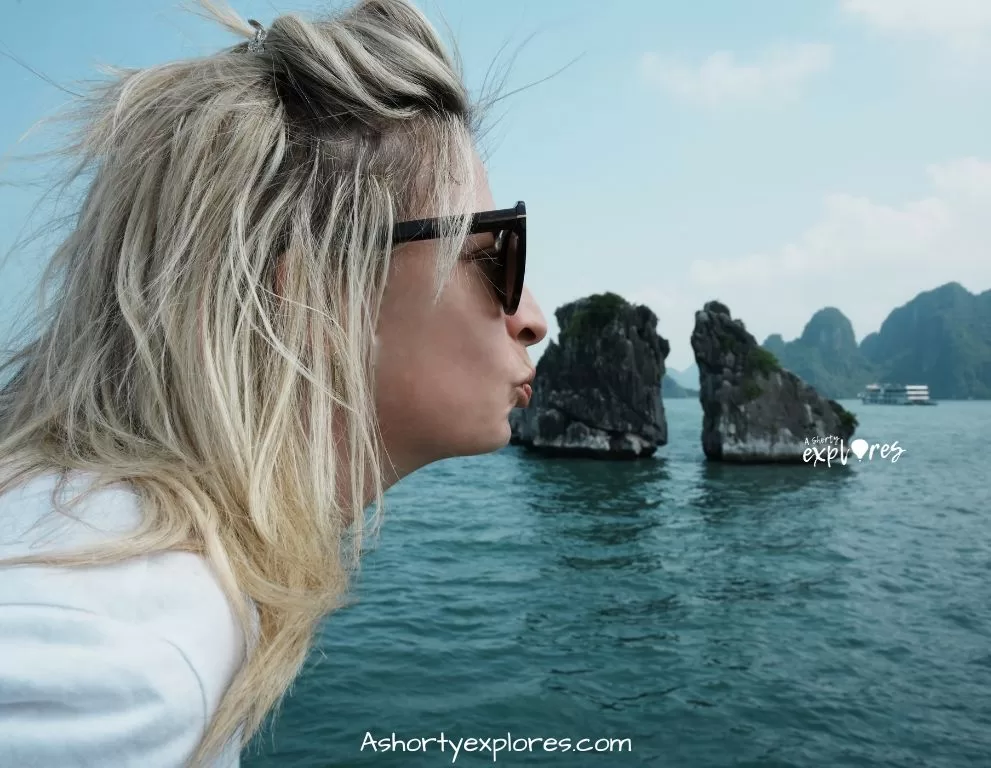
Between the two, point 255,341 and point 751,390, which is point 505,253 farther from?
point 751,390

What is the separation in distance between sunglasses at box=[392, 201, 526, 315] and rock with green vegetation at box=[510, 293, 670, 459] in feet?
156

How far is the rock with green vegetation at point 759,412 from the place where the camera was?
44625 mm

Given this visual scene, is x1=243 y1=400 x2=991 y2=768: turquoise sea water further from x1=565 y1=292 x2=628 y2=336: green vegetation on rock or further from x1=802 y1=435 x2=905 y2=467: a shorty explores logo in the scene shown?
x1=565 y1=292 x2=628 y2=336: green vegetation on rock

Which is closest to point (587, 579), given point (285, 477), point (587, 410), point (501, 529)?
point (501, 529)

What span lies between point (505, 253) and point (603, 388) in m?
48.4

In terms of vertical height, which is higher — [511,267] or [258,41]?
[258,41]

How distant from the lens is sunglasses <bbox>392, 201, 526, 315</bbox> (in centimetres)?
123

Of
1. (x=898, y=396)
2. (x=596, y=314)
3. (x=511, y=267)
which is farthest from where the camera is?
(x=898, y=396)

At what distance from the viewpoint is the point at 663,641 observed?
13.8 metres

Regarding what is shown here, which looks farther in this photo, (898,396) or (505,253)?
(898,396)

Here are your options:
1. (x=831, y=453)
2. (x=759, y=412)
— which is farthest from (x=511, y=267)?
(x=831, y=453)

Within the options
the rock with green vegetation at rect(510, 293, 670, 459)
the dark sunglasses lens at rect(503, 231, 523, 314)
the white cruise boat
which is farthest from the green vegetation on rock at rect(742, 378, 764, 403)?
Answer: the white cruise boat

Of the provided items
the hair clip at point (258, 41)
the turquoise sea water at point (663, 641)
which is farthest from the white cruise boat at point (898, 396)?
the hair clip at point (258, 41)

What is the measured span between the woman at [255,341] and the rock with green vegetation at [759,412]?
153 feet
